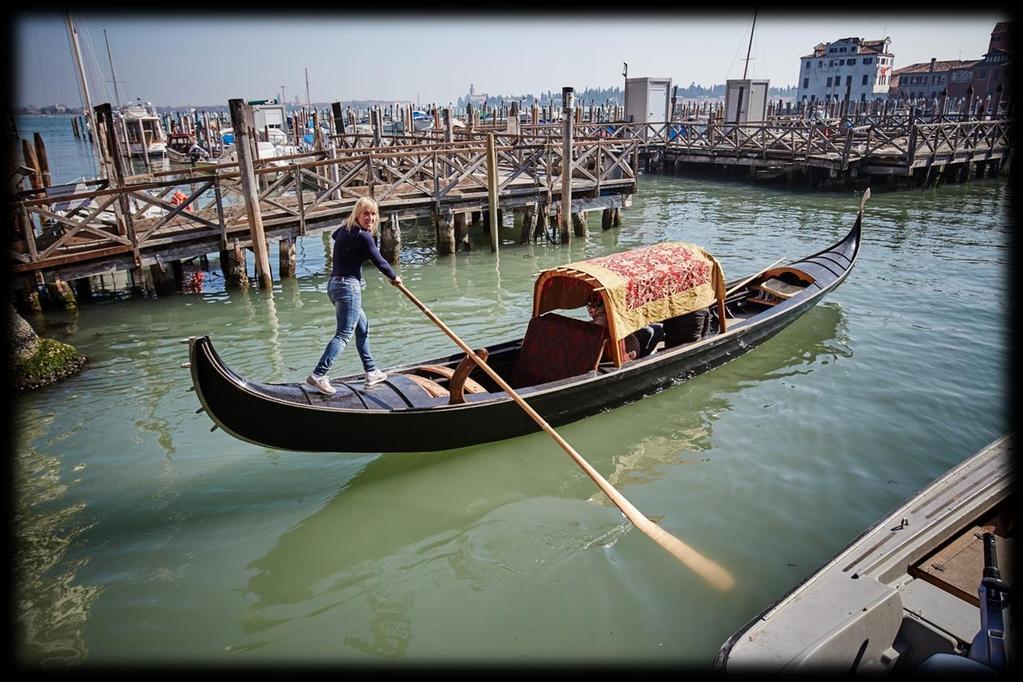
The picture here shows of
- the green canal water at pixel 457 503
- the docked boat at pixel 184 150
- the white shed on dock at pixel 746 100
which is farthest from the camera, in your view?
the docked boat at pixel 184 150

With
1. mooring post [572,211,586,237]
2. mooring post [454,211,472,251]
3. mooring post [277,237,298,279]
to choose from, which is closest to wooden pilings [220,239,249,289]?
mooring post [277,237,298,279]

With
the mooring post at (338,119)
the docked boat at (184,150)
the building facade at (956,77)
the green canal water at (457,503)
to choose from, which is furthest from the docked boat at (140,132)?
the building facade at (956,77)

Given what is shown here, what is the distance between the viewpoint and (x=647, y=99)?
25016mm

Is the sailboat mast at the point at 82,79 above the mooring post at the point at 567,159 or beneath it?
above

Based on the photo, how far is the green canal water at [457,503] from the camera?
3.67 m

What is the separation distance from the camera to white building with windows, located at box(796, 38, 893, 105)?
61531mm

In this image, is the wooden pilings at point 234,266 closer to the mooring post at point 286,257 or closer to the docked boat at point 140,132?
the mooring post at point 286,257

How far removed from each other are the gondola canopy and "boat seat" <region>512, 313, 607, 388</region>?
0.16 meters

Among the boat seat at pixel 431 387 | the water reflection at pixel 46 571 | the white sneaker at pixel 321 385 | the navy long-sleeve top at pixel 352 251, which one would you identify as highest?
the navy long-sleeve top at pixel 352 251

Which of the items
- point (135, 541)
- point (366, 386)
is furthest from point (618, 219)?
point (135, 541)

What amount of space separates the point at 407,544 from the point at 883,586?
2.92 metres

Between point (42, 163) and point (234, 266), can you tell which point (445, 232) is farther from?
point (42, 163)

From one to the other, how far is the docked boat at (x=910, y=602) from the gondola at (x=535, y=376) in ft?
9.07

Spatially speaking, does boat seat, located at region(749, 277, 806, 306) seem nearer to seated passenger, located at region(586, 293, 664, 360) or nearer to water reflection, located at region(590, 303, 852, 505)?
water reflection, located at region(590, 303, 852, 505)
